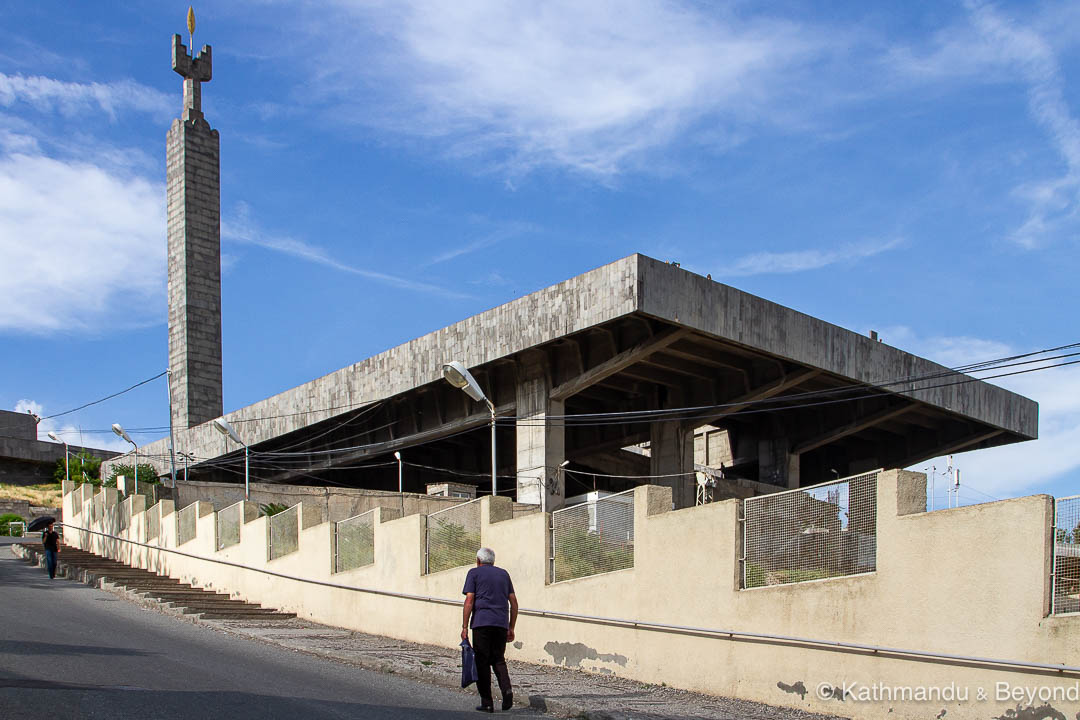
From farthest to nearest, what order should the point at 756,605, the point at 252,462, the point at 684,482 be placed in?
the point at 252,462 < the point at 684,482 < the point at 756,605

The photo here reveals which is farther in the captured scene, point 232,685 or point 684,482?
point 684,482

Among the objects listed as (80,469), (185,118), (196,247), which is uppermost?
(185,118)

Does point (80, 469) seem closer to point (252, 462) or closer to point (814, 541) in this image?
point (252, 462)

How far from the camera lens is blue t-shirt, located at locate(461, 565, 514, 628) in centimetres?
1059

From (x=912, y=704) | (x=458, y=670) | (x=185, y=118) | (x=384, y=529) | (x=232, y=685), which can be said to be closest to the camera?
(x=912, y=704)

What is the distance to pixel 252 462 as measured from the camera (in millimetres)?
50438

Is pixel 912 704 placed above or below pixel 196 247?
below

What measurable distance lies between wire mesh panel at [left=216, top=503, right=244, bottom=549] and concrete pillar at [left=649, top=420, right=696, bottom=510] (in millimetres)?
17935

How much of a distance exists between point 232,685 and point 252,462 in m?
40.0

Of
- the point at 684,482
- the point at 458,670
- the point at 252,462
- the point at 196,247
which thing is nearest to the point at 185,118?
the point at 196,247

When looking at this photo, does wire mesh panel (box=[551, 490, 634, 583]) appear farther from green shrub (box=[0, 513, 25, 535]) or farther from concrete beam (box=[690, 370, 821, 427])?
green shrub (box=[0, 513, 25, 535])

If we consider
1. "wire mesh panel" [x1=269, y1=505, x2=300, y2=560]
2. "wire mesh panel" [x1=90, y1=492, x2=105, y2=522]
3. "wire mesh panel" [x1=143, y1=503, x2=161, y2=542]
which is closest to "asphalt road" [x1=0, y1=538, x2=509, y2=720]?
"wire mesh panel" [x1=269, y1=505, x2=300, y2=560]

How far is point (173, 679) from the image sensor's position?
38.4 feet

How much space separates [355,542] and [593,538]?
6.93 meters
